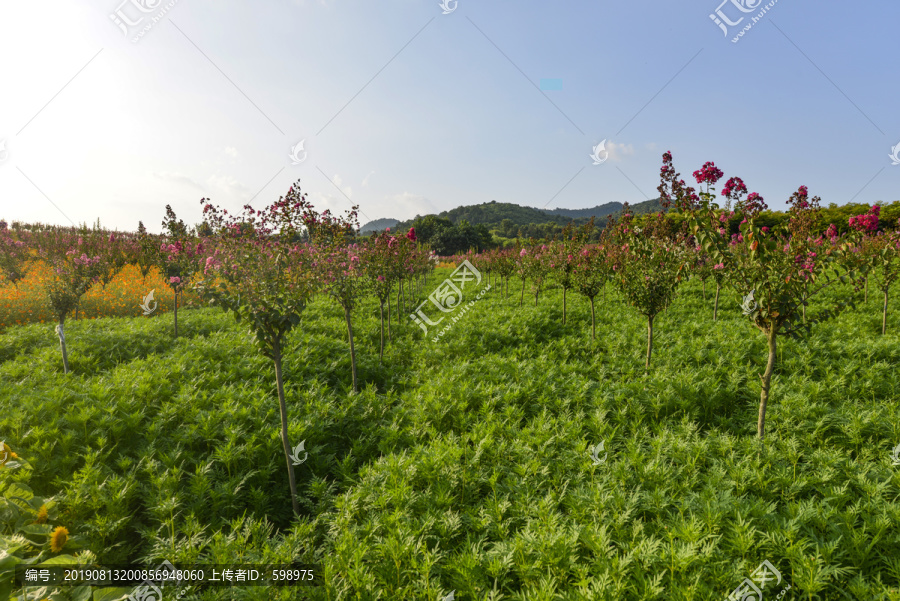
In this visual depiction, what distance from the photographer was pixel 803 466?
5.12m

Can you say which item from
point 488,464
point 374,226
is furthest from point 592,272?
point 374,226

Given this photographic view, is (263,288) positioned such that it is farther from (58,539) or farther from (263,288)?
(58,539)

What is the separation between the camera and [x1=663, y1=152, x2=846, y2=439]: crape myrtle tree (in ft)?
17.2

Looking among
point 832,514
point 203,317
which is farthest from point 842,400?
point 203,317

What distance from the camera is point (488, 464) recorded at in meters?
5.93

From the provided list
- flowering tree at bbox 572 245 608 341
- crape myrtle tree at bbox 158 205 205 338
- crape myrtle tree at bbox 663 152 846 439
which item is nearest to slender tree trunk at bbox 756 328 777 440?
crape myrtle tree at bbox 663 152 846 439

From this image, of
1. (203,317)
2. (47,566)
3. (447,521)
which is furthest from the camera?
(203,317)

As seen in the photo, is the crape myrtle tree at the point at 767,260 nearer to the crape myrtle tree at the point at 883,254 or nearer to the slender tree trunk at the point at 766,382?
the slender tree trunk at the point at 766,382

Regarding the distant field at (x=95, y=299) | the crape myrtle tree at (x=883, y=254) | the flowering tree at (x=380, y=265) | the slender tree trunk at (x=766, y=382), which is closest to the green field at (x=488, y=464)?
the slender tree trunk at (x=766, y=382)

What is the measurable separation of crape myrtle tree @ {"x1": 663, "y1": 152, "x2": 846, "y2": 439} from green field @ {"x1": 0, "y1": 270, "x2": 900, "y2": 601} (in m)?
1.85

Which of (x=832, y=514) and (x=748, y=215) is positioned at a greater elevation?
(x=748, y=215)

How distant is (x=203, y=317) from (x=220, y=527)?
11479 mm

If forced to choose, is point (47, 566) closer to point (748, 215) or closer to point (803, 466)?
point (803, 466)

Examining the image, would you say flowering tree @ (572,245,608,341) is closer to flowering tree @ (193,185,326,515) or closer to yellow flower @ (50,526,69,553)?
flowering tree @ (193,185,326,515)
